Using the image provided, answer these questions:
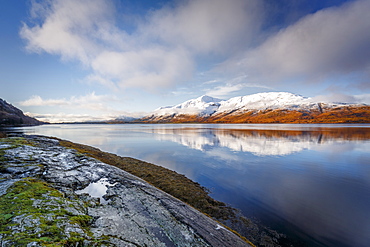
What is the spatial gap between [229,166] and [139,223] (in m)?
17.7

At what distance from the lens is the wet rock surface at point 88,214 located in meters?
5.13

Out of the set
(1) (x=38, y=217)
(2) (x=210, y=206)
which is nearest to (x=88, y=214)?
(1) (x=38, y=217)

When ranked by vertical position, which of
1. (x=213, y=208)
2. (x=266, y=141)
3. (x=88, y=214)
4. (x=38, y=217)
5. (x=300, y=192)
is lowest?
(x=266, y=141)

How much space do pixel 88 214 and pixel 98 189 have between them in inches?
111

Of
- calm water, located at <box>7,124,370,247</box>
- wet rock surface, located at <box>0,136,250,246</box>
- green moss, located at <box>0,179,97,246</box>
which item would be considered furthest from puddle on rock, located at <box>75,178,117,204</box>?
calm water, located at <box>7,124,370,247</box>

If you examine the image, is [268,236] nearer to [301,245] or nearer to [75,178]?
[301,245]

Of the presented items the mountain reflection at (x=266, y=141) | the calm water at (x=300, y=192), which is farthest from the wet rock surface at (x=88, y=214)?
the mountain reflection at (x=266, y=141)

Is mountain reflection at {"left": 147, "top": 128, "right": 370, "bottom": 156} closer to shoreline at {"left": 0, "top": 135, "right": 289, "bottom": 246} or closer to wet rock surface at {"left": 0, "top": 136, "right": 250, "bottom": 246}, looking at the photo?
shoreline at {"left": 0, "top": 135, "right": 289, "bottom": 246}

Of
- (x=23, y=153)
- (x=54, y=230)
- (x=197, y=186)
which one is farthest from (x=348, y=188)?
(x=23, y=153)

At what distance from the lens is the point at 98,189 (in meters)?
9.53

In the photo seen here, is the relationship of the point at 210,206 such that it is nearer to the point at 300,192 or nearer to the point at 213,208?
the point at 213,208

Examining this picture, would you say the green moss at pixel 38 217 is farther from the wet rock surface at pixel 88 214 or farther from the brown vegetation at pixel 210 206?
the brown vegetation at pixel 210 206

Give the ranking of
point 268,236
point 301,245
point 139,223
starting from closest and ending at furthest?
point 139,223 → point 301,245 → point 268,236

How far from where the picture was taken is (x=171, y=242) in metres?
6.01
